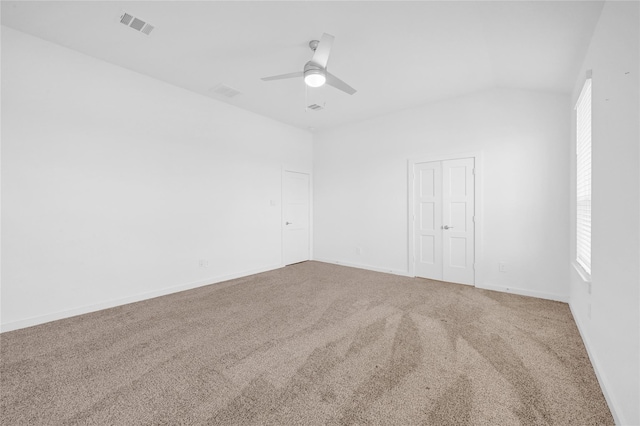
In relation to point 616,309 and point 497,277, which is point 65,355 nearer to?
point 616,309

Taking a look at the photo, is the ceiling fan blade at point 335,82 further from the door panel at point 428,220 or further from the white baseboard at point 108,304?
the white baseboard at point 108,304

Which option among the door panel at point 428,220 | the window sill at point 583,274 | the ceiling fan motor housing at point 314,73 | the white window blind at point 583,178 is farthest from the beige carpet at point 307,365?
the ceiling fan motor housing at point 314,73

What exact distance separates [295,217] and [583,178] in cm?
470

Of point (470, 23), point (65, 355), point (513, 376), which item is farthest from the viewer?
point (470, 23)

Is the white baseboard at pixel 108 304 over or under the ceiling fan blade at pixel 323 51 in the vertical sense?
under

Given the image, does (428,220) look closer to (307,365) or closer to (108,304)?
(307,365)

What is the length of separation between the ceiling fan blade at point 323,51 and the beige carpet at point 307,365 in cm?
269

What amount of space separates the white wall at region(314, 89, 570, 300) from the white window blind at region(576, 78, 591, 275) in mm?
603

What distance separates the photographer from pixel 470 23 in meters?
2.46

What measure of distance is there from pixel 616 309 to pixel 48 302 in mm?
5135

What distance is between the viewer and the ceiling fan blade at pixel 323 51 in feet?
8.11

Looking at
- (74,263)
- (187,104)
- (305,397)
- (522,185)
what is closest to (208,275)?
(74,263)

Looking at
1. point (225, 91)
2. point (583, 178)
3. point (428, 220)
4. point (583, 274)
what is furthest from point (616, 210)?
point (225, 91)

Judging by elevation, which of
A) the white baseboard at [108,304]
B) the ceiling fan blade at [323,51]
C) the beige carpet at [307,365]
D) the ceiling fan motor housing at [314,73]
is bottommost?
the beige carpet at [307,365]
